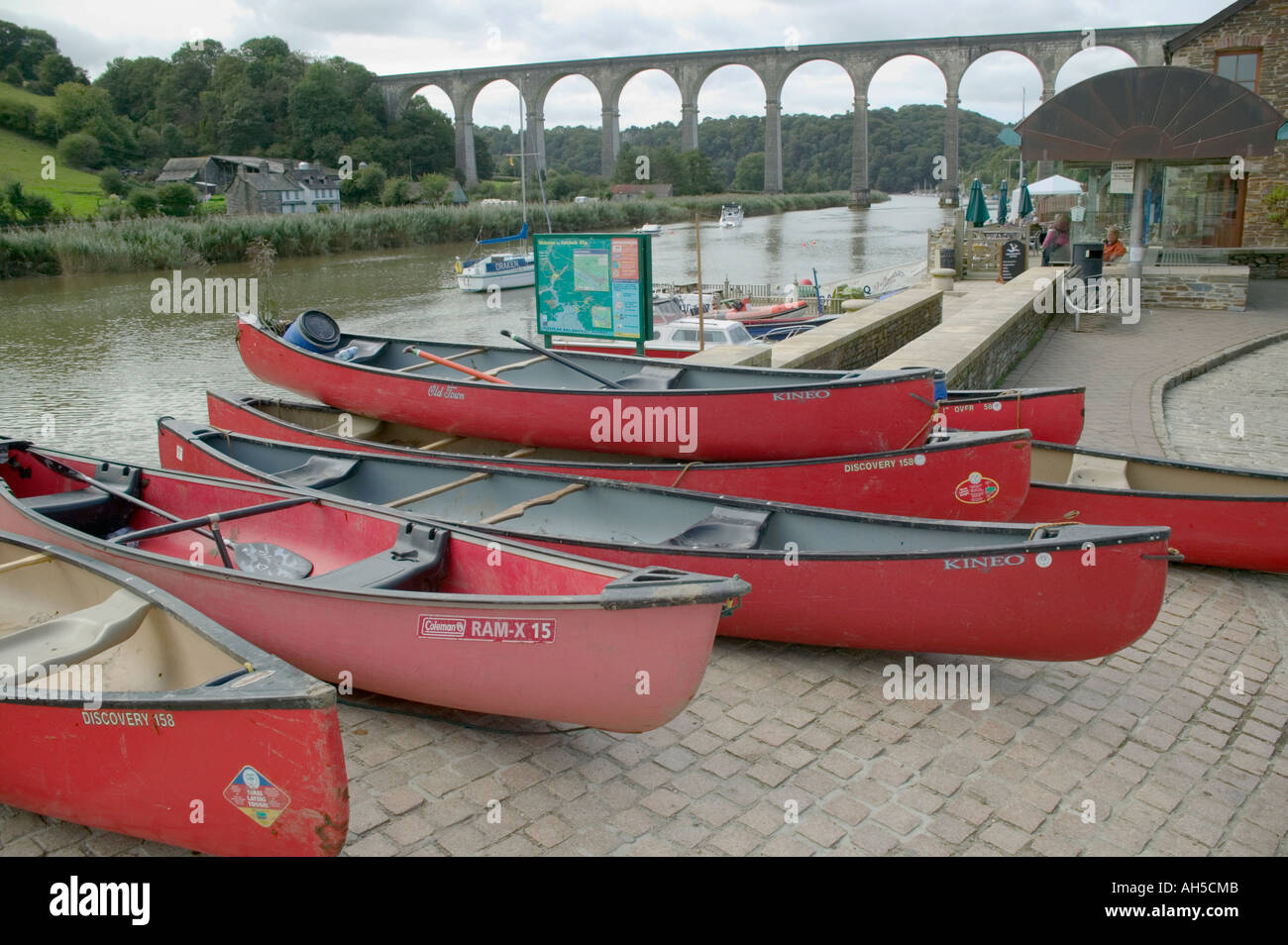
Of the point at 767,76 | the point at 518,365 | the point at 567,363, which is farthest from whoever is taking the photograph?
the point at 767,76

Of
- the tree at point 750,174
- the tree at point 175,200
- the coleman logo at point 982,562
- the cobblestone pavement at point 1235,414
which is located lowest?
the cobblestone pavement at point 1235,414

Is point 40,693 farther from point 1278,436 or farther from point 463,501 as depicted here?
point 1278,436

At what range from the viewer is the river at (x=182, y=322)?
15.7 m

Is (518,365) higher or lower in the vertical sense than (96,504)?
higher

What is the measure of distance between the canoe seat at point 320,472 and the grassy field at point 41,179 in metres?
42.6

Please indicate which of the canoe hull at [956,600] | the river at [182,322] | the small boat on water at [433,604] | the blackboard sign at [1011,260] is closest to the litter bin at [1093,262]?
the blackboard sign at [1011,260]

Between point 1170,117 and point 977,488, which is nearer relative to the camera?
point 977,488

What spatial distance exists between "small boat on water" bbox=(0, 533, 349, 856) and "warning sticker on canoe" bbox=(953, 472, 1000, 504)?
13.0 ft

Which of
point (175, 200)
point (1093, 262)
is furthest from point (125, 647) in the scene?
point (175, 200)

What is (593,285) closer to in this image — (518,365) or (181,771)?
(518,365)

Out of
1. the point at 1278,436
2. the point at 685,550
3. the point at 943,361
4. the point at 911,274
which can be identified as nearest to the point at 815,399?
the point at 685,550

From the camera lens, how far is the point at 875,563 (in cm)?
465

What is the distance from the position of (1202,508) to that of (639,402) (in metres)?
3.59

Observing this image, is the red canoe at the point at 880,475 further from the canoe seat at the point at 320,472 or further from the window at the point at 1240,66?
the window at the point at 1240,66
